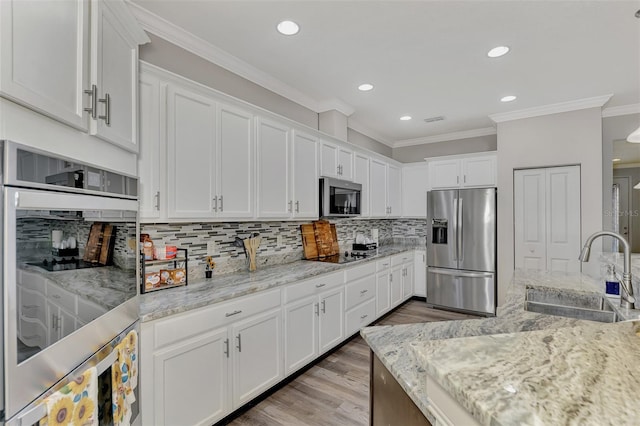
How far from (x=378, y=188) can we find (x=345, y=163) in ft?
3.37

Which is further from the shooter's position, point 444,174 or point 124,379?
point 444,174

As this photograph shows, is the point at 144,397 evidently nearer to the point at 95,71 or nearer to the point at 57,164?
the point at 57,164

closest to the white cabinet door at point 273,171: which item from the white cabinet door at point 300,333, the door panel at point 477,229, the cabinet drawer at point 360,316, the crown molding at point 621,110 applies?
the white cabinet door at point 300,333

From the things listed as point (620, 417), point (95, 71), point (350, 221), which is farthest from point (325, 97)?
point (620, 417)

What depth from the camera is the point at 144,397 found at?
167cm

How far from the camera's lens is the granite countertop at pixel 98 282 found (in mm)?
1088

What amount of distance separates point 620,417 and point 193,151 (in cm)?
233

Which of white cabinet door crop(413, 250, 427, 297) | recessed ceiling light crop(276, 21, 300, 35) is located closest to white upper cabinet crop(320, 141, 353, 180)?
recessed ceiling light crop(276, 21, 300, 35)

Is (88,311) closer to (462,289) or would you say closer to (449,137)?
(462,289)

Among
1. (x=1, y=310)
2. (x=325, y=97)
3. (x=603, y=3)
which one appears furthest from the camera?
(x=325, y=97)

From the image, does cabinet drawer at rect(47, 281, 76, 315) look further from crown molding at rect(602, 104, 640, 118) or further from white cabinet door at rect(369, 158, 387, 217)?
crown molding at rect(602, 104, 640, 118)

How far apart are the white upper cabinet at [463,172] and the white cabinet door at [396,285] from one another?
153 centimetres

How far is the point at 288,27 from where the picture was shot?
229 centimetres

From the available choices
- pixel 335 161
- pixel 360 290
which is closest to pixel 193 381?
pixel 360 290
